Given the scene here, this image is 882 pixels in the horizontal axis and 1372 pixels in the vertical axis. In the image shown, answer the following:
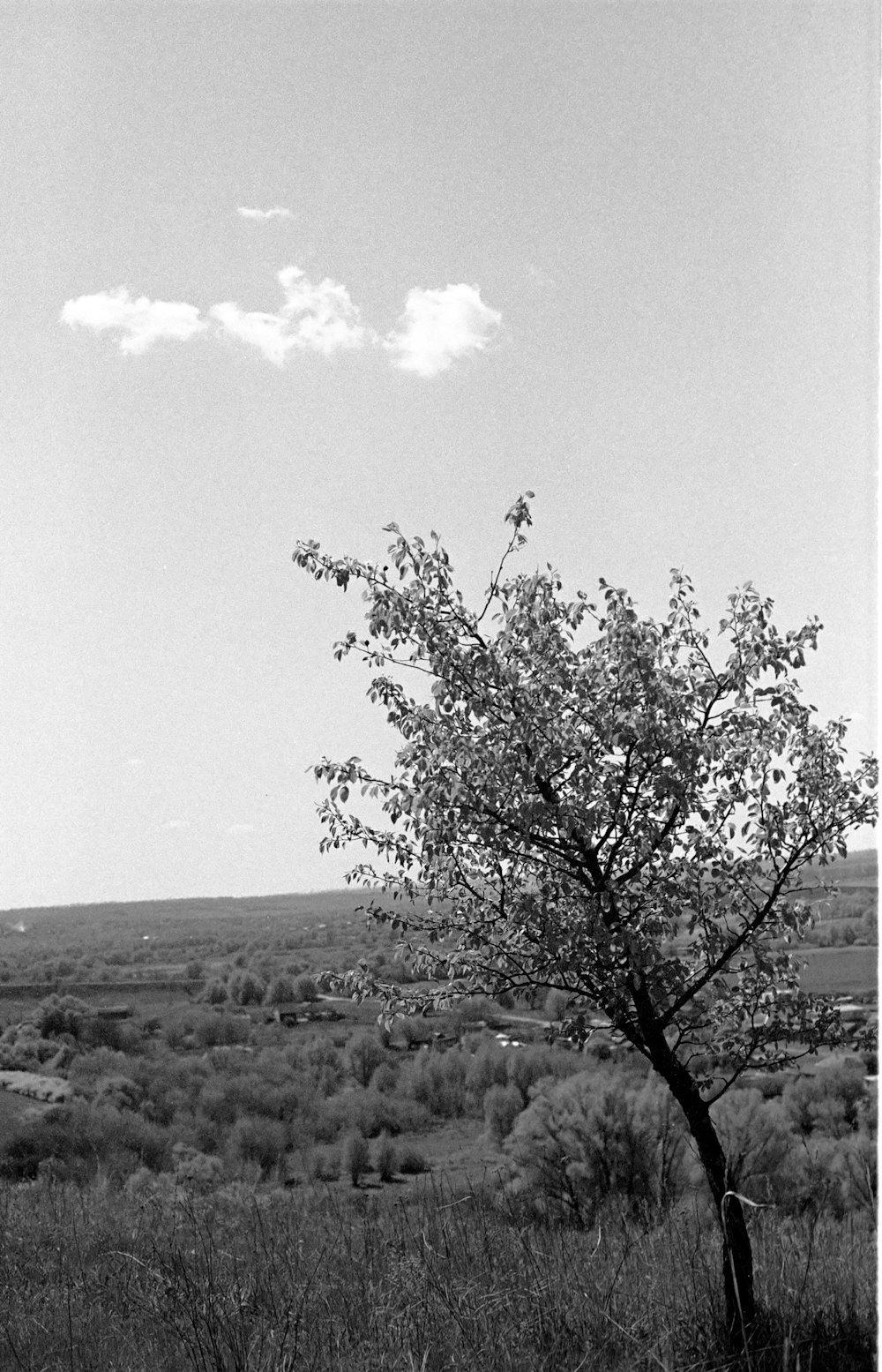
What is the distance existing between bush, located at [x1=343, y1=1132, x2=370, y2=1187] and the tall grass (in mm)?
5322

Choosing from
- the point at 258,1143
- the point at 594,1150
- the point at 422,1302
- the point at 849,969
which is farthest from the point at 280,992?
the point at 422,1302

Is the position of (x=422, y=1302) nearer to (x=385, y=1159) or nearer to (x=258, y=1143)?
(x=385, y=1159)

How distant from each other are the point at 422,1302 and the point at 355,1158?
739 cm

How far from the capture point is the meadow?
3584 mm

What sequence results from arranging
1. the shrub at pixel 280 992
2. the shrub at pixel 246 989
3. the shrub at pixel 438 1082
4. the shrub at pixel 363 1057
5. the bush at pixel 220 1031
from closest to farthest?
the shrub at pixel 438 1082 < the shrub at pixel 363 1057 < the bush at pixel 220 1031 < the shrub at pixel 280 992 < the shrub at pixel 246 989

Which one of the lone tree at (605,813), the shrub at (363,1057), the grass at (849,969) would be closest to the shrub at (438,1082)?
the shrub at (363,1057)

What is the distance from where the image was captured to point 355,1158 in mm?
10734

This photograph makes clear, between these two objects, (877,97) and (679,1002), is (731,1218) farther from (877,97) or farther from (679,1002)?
(877,97)

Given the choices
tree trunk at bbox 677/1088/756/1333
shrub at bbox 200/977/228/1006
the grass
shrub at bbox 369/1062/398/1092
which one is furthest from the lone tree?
shrub at bbox 200/977/228/1006

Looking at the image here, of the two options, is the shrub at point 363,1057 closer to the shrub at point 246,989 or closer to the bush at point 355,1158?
the bush at point 355,1158

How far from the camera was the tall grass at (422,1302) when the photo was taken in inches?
132

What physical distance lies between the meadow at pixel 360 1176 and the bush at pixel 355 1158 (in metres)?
0.04

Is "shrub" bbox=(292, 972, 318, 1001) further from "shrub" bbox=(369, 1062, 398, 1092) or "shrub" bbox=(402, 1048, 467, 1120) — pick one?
"shrub" bbox=(402, 1048, 467, 1120)

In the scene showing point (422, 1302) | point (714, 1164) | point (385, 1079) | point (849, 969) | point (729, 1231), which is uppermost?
point (849, 969)
